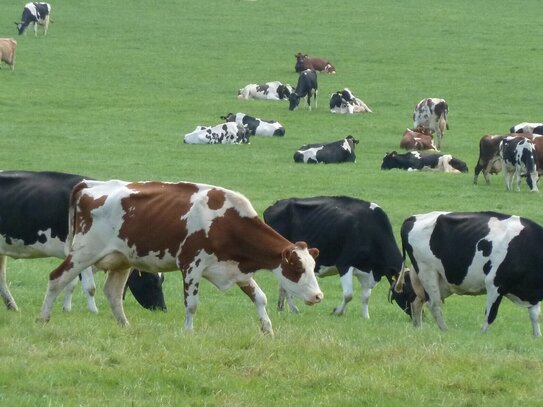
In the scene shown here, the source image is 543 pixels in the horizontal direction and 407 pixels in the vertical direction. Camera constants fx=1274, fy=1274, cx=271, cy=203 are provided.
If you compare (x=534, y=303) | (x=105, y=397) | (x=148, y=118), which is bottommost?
(x=148, y=118)

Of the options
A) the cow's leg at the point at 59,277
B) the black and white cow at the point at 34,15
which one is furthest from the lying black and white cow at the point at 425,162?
the black and white cow at the point at 34,15

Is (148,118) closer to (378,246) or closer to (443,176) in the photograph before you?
(443,176)

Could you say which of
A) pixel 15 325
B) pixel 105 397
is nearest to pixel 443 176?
pixel 15 325

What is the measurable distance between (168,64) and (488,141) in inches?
1067

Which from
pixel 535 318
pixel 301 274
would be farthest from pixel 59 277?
pixel 535 318

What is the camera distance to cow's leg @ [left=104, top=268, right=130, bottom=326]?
14461 mm

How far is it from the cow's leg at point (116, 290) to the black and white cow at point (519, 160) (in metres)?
19.1

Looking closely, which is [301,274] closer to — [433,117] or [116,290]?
[116,290]

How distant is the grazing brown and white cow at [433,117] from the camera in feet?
137

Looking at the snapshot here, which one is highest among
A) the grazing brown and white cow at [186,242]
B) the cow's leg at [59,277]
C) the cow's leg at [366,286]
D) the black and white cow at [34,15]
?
the grazing brown and white cow at [186,242]

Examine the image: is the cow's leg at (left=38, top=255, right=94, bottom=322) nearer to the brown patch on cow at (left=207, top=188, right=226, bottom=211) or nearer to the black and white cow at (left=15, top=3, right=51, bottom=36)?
Result: the brown patch on cow at (left=207, top=188, right=226, bottom=211)

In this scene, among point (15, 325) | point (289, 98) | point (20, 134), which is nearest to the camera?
point (15, 325)

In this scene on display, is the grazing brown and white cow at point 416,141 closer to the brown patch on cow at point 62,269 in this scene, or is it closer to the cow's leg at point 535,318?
the cow's leg at point 535,318

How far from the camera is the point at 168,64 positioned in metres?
58.0
